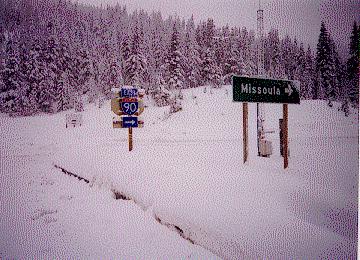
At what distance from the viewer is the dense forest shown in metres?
24.2

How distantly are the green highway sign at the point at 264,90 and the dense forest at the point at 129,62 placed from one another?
733cm

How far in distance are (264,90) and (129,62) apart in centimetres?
3683

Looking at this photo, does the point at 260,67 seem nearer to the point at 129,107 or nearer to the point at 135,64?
the point at 129,107

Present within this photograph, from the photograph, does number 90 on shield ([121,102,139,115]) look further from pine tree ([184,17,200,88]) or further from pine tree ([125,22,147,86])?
pine tree ([184,17,200,88])

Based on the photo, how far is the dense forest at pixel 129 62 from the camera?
24219mm

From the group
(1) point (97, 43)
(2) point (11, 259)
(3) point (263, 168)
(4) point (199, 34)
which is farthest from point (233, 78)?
(1) point (97, 43)

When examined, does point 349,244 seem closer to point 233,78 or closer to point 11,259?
point 233,78

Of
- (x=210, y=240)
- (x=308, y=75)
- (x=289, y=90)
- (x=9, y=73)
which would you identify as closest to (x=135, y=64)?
(x=9, y=73)

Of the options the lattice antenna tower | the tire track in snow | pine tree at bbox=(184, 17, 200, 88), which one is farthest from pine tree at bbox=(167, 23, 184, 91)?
the tire track in snow

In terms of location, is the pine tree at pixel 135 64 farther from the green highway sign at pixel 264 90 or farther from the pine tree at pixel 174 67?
the green highway sign at pixel 264 90

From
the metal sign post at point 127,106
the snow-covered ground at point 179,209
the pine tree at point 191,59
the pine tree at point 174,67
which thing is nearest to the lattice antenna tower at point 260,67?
the snow-covered ground at point 179,209

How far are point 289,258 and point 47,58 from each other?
38.0 metres

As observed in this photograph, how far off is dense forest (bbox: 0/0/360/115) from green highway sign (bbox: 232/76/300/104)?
733cm

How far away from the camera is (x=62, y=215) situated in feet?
17.2
